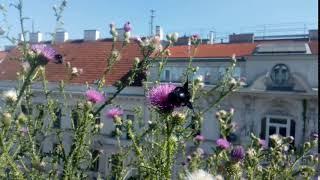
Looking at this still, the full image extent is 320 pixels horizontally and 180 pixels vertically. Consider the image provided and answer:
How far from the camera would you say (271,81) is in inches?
583

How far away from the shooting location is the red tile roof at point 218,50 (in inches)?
653

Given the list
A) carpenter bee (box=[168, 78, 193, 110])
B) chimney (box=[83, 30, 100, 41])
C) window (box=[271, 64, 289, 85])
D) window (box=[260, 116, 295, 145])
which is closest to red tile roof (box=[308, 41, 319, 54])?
window (box=[271, 64, 289, 85])

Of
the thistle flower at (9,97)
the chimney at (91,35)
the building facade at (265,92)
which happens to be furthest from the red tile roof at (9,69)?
the thistle flower at (9,97)

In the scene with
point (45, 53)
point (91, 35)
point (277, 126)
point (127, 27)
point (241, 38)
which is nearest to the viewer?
point (45, 53)

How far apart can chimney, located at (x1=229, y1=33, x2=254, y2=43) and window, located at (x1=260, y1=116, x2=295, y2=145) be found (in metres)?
5.17

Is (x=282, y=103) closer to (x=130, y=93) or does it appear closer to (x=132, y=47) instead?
(x=130, y=93)

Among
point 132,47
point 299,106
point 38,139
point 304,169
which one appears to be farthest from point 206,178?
point 132,47

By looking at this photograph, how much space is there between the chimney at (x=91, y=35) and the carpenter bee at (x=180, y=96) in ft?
64.8

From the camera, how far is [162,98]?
2.49 meters

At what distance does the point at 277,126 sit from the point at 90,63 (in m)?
8.16

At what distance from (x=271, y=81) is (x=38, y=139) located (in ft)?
37.9

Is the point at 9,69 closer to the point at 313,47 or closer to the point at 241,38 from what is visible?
the point at 241,38

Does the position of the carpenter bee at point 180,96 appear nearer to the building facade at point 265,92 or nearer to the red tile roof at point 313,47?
the building facade at point 265,92

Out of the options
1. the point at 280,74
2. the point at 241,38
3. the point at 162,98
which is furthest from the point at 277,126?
the point at 162,98
